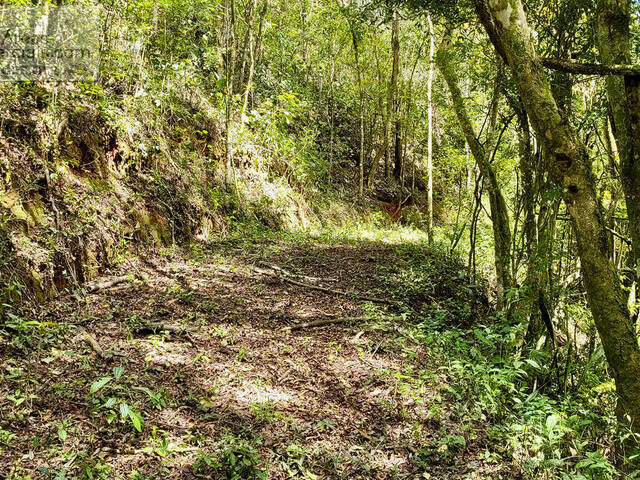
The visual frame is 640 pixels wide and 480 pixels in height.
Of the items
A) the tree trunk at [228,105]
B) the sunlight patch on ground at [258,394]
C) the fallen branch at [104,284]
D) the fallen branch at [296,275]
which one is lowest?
the sunlight patch on ground at [258,394]

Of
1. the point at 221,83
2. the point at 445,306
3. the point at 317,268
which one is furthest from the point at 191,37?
the point at 445,306

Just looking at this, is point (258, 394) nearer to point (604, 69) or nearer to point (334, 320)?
point (334, 320)

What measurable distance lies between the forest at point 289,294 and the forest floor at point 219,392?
0.8 inches

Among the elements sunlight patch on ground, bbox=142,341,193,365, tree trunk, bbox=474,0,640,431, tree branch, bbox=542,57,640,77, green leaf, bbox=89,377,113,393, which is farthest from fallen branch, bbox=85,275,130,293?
tree branch, bbox=542,57,640,77

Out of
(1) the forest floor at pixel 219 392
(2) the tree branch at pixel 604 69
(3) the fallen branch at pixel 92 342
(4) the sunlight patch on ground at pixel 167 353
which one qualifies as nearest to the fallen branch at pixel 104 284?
(1) the forest floor at pixel 219 392

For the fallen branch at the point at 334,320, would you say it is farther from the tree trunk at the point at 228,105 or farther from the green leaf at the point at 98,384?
the tree trunk at the point at 228,105

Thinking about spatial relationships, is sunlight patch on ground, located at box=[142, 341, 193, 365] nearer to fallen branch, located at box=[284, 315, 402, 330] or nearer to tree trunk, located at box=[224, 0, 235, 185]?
fallen branch, located at box=[284, 315, 402, 330]

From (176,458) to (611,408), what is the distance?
4.66 metres

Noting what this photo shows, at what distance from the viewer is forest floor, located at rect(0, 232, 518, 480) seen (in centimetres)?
287

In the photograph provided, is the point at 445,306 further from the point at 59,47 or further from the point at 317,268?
the point at 59,47

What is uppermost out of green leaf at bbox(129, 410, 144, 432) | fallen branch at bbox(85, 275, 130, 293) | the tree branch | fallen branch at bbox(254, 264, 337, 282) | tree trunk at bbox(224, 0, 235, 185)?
tree trunk at bbox(224, 0, 235, 185)

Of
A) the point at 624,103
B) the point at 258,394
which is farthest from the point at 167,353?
the point at 624,103

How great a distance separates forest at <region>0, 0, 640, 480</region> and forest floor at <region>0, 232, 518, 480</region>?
2 cm

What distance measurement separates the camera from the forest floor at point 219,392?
2.87 metres
